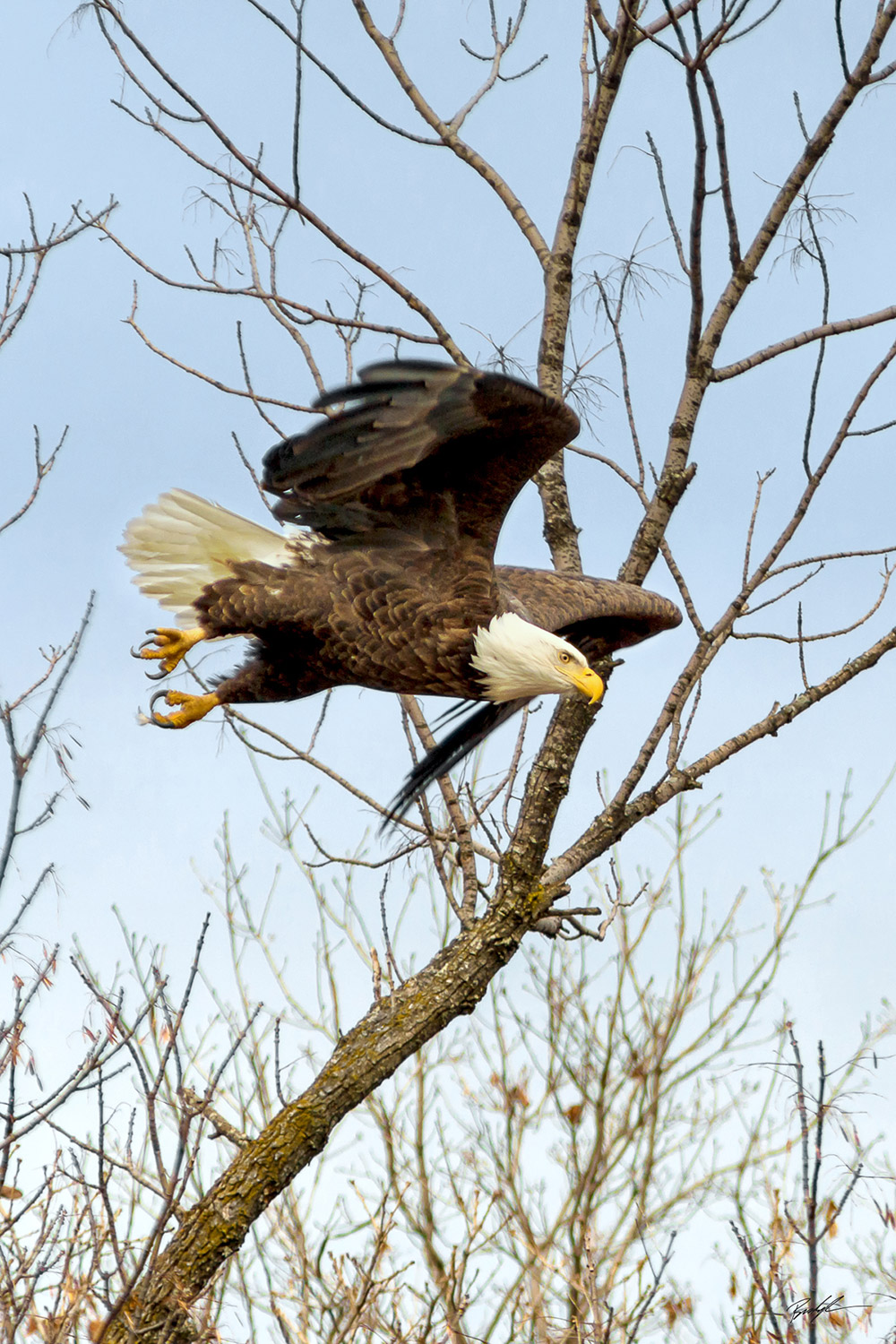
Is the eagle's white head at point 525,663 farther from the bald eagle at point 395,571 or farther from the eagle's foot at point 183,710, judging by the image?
the eagle's foot at point 183,710

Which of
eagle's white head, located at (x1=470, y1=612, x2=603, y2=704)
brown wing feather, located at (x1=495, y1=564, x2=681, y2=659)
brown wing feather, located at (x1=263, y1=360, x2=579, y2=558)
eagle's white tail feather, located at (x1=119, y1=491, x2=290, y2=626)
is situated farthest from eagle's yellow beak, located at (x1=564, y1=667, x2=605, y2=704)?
eagle's white tail feather, located at (x1=119, y1=491, x2=290, y2=626)

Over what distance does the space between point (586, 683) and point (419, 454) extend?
101 centimetres

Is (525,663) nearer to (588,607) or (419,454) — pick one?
(588,607)

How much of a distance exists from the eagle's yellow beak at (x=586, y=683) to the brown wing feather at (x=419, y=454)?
1.63 ft

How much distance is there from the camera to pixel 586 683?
14.8ft

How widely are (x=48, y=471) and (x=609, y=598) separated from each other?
→ 6.41 ft

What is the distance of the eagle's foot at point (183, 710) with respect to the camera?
4996 mm

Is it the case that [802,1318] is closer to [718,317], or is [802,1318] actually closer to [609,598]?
[609,598]

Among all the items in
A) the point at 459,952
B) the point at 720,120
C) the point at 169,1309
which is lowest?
the point at 169,1309

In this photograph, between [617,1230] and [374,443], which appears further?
[617,1230]

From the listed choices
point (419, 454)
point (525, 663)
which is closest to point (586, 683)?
point (525, 663)

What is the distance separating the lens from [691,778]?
4543 mm

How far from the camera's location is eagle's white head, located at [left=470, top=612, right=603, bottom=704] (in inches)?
171

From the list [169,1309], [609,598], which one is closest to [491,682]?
[609,598]
